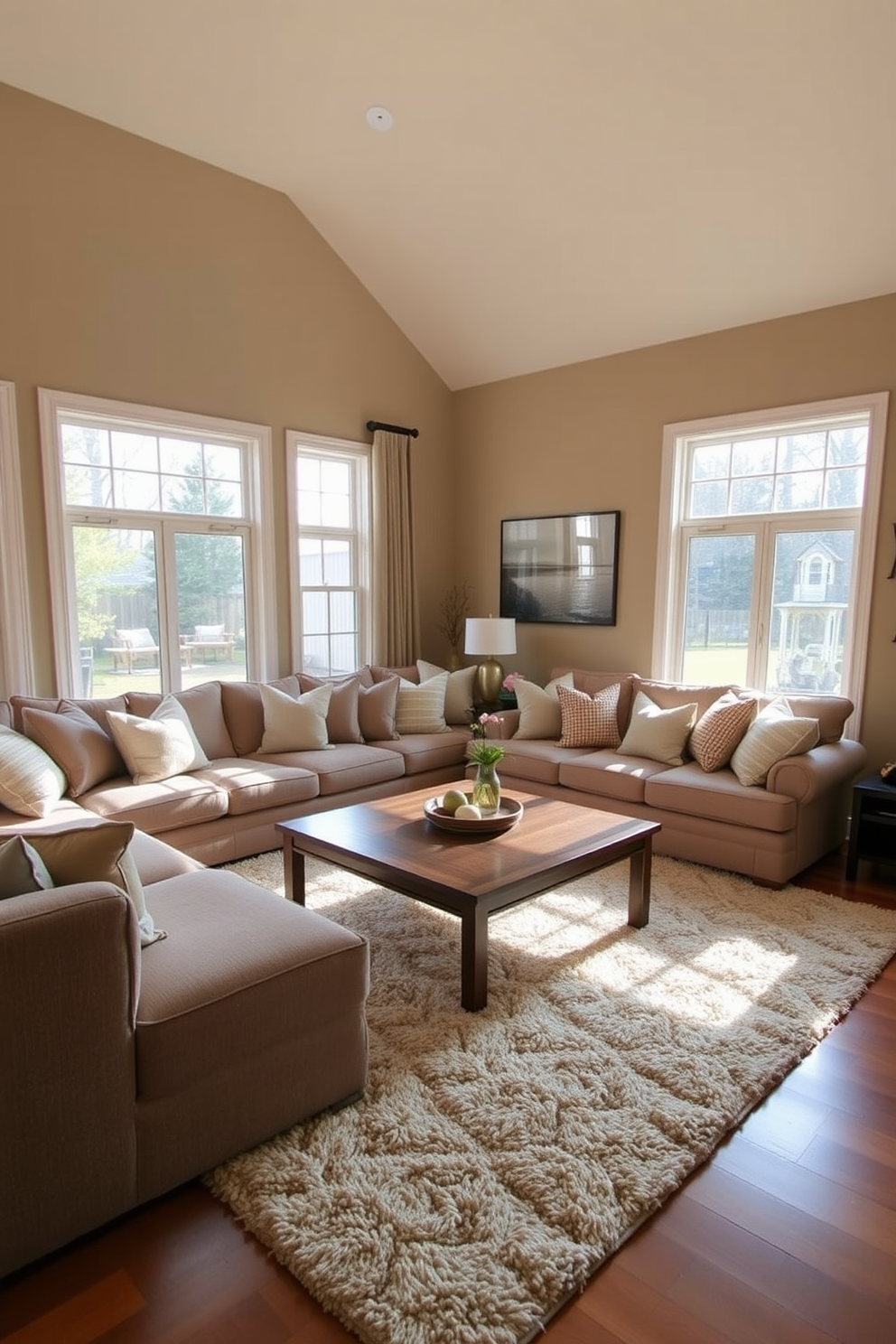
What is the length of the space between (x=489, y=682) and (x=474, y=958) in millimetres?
3186

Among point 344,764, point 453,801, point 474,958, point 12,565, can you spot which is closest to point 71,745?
point 12,565

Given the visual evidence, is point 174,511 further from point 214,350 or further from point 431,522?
point 431,522

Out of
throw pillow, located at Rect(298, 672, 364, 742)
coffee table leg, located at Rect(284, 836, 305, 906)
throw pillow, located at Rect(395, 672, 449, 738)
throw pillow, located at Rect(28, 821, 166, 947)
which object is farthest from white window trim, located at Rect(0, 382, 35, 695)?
throw pillow, located at Rect(28, 821, 166, 947)

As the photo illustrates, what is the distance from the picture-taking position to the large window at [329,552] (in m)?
5.24

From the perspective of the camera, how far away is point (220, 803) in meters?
3.74

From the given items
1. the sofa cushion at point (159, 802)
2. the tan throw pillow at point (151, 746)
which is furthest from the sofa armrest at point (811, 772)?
the tan throw pillow at point (151, 746)

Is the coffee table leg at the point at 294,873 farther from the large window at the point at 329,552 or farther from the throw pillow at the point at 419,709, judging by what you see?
the large window at the point at 329,552

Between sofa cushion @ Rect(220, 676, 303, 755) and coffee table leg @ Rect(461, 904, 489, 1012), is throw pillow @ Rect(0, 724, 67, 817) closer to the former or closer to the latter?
sofa cushion @ Rect(220, 676, 303, 755)

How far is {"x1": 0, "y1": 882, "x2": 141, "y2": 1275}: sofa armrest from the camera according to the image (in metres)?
1.48

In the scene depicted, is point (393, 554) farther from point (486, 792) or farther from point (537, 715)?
point (486, 792)

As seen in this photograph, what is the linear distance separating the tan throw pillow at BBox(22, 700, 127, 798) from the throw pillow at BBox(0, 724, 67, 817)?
11cm

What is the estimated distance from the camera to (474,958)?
2.49 m

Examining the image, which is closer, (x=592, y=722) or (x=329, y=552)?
(x=592, y=722)

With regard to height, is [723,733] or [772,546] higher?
[772,546]
